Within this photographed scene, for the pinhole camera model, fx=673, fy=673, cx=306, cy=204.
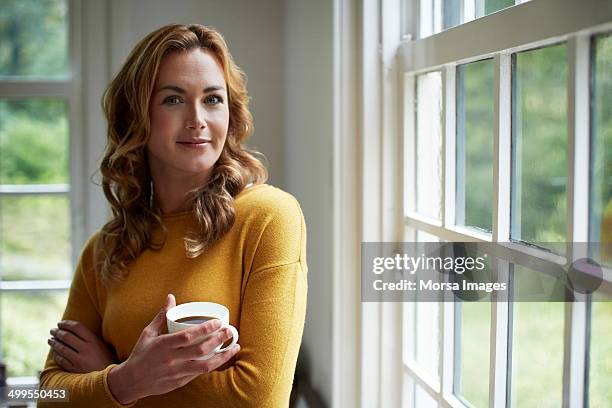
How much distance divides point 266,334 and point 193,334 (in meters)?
0.13

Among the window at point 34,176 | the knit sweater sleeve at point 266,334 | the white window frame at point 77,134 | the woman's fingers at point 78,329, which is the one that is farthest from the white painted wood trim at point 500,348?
the window at point 34,176

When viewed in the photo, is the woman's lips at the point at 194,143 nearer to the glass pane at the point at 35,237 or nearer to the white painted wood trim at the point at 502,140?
the white painted wood trim at the point at 502,140

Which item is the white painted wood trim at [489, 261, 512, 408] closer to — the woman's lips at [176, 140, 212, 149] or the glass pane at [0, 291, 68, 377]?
the woman's lips at [176, 140, 212, 149]

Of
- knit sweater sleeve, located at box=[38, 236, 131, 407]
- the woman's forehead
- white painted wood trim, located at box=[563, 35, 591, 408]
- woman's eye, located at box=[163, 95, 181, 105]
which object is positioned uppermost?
the woman's forehead

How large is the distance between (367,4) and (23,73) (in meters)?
1.53

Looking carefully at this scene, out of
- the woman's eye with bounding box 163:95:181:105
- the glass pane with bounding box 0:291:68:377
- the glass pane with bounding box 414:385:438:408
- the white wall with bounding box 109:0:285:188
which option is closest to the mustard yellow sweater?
the woman's eye with bounding box 163:95:181:105

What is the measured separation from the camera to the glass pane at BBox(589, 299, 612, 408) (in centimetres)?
80

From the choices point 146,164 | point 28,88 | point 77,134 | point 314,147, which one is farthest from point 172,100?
point 28,88

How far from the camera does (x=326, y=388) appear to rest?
1.79 meters

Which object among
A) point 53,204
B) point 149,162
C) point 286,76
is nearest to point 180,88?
point 149,162

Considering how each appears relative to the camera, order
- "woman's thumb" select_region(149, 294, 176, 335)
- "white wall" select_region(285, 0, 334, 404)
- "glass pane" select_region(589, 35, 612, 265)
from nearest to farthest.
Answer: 1. "glass pane" select_region(589, 35, 612, 265)
2. "woman's thumb" select_region(149, 294, 176, 335)
3. "white wall" select_region(285, 0, 334, 404)

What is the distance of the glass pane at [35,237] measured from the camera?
2.50m

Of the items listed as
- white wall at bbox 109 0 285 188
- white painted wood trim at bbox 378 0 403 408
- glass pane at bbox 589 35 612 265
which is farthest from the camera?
white wall at bbox 109 0 285 188

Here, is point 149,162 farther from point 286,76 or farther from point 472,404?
point 286,76
